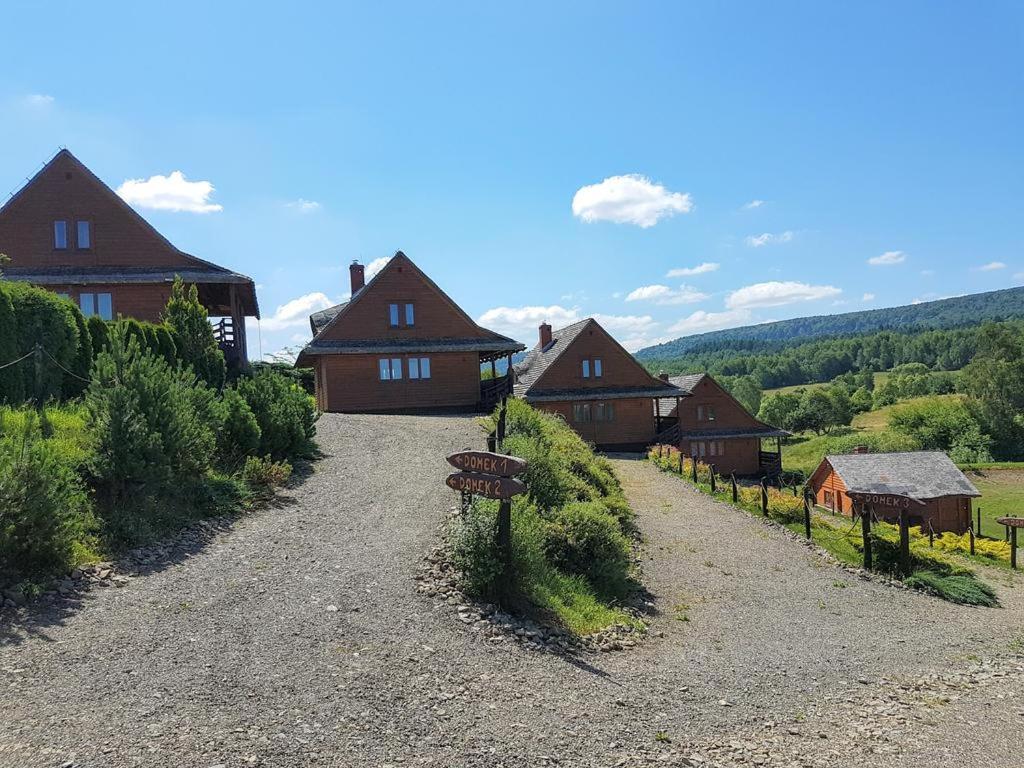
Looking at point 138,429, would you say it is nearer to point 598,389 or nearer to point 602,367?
point 598,389

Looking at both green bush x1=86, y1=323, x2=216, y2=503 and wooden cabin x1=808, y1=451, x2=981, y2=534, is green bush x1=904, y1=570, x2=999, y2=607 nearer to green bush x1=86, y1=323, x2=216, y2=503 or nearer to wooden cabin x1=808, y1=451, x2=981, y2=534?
green bush x1=86, y1=323, x2=216, y2=503

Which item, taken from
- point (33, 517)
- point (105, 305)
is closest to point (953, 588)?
point (33, 517)

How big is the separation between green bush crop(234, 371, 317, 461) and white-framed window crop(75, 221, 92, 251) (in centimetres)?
1536

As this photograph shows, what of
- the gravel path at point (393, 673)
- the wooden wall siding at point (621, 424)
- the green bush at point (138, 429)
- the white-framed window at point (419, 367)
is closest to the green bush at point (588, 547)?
the gravel path at point (393, 673)

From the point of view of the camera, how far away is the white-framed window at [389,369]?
107 feet

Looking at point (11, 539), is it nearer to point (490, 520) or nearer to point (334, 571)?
point (334, 571)

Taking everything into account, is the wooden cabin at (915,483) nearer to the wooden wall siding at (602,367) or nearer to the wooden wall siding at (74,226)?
the wooden wall siding at (602,367)

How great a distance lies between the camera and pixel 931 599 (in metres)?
15.3

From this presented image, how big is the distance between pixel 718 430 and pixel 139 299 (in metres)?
32.9

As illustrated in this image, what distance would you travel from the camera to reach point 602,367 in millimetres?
40594

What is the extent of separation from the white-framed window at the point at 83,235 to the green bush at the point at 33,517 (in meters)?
21.9

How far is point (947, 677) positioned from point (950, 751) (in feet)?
9.36

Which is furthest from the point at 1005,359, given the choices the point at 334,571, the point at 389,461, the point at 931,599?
the point at 334,571

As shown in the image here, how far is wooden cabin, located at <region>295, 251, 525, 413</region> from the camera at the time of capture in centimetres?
3234
